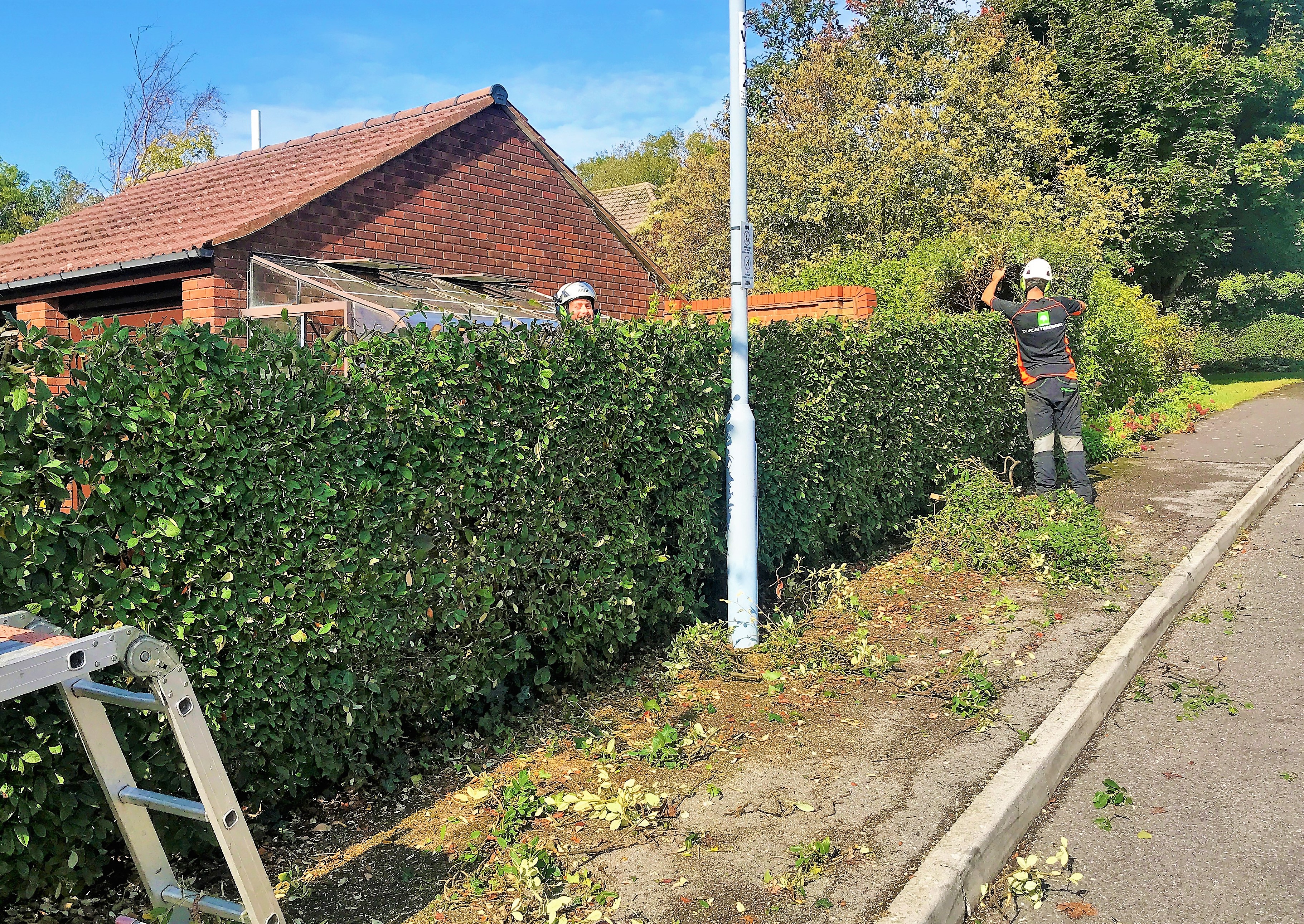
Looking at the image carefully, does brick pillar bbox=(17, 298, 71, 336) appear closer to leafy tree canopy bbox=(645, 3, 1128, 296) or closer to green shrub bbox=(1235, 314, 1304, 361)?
leafy tree canopy bbox=(645, 3, 1128, 296)

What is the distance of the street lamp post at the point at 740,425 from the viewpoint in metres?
5.63

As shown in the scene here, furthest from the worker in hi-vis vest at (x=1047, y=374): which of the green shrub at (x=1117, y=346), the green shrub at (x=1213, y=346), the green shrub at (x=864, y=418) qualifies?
the green shrub at (x=1213, y=346)

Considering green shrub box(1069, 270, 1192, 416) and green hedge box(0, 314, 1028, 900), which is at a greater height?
green hedge box(0, 314, 1028, 900)

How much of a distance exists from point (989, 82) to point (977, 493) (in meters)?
15.1

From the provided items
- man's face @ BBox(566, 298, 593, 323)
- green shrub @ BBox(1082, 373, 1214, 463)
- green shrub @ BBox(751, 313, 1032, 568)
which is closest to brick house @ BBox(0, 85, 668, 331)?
man's face @ BBox(566, 298, 593, 323)

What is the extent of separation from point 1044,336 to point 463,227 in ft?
23.0

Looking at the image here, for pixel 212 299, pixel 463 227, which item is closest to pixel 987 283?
pixel 463 227

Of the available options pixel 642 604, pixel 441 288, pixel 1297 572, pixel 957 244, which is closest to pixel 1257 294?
pixel 957 244

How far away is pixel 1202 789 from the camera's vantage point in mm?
4188

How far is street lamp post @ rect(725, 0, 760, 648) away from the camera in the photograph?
563 centimetres

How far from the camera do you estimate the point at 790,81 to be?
2275cm

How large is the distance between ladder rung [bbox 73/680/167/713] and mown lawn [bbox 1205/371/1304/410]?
21.2 meters

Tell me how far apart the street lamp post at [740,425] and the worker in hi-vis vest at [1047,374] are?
3.97 metres

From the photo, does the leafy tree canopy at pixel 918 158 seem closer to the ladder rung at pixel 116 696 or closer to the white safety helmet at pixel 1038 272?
the white safety helmet at pixel 1038 272
